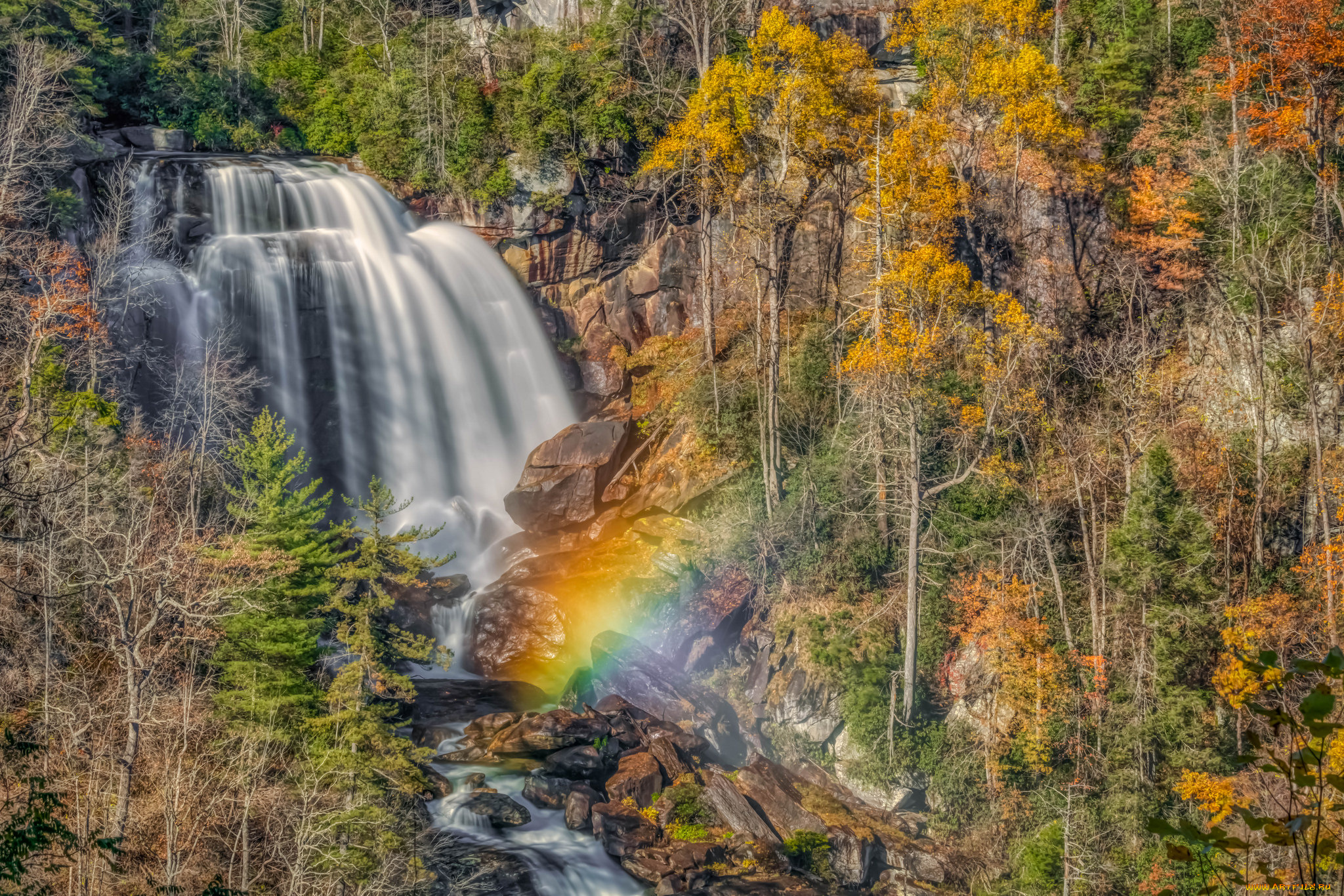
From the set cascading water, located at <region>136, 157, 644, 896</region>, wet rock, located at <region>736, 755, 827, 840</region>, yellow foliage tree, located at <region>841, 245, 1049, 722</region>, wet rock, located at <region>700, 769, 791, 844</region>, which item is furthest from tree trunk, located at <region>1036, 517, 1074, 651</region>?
Result: cascading water, located at <region>136, 157, 644, 896</region>

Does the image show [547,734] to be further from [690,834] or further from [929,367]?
[929,367]

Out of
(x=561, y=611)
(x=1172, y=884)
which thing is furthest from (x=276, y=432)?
(x=1172, y=884)

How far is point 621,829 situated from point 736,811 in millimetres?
2682

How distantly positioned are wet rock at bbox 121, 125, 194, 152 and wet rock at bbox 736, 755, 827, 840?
2994 cm

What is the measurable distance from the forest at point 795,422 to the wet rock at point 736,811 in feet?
2.16

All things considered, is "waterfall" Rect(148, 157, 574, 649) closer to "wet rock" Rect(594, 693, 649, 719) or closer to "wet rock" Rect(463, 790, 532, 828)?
"wet rock" Rect(594, 693, 649, 719)

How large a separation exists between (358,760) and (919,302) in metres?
17.8

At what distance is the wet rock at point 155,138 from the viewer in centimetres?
3356

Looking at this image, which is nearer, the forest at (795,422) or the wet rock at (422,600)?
the forest at (795,422)

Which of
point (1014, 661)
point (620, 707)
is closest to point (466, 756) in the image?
point (620, 707)

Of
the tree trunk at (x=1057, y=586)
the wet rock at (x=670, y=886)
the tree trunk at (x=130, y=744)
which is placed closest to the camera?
the tree trunk at (x=130, y=744)

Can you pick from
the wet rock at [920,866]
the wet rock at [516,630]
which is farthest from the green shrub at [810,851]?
the wet rock at [516,630]

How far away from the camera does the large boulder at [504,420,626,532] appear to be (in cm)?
3002

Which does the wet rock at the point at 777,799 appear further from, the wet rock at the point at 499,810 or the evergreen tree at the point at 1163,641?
the evergreen tree at the point at 1163,641
